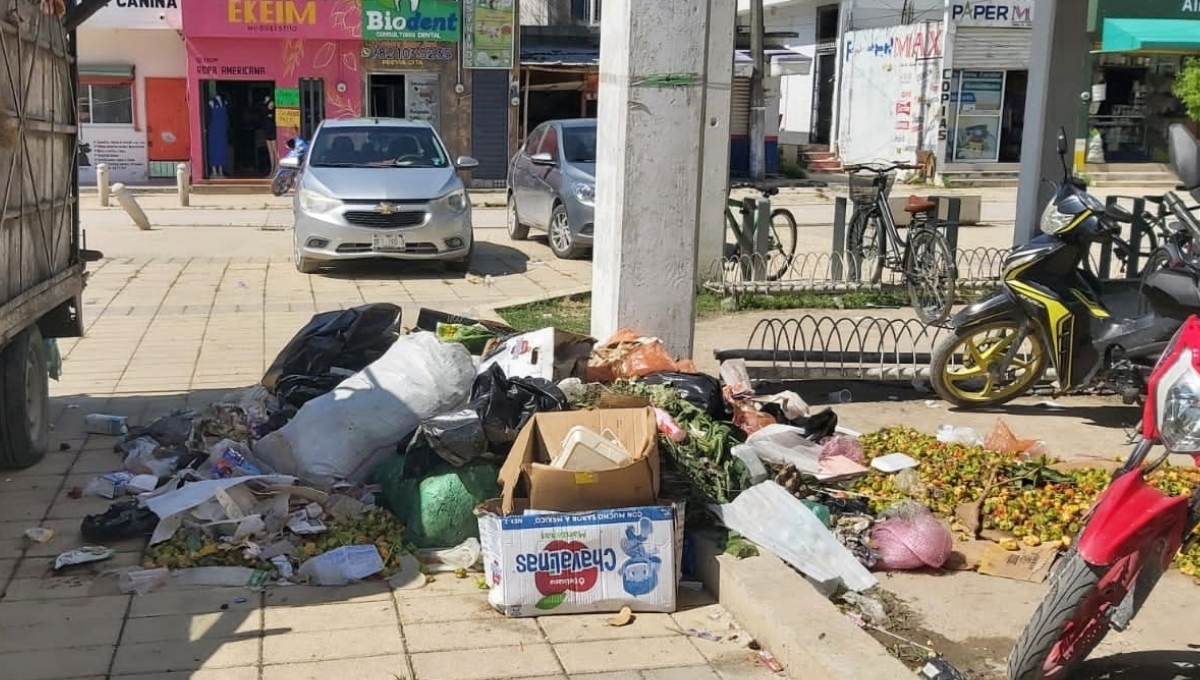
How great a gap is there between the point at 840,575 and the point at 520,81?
24.3 metres

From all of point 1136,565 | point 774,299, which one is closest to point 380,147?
point 774,299

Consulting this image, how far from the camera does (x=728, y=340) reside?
32.0ft

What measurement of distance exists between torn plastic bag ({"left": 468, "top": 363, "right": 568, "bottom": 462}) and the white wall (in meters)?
23.4

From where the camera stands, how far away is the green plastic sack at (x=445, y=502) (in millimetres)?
5109

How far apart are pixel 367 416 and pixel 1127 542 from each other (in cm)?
346

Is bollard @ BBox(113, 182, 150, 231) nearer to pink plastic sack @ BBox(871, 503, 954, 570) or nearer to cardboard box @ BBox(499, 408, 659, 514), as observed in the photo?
cardboard box @ BBox(499, 408, 659, 514)

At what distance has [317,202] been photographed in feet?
44.0

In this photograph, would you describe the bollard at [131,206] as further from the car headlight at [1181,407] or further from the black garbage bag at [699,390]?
the car headlight at [1181,407]

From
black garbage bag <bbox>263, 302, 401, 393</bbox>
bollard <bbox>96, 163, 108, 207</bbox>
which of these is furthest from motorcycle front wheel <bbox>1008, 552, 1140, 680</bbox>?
bollard <bbox>96, 163, 108, 207</bbox>

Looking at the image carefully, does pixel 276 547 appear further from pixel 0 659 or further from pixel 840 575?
pixel 840 575

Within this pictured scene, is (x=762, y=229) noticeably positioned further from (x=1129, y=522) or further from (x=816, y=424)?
(x=1129, y=522)

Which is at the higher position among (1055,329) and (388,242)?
(1055,329)

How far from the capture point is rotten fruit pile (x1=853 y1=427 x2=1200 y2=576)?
5445mm

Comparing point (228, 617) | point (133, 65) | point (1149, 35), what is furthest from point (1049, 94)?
point (133, 65)
